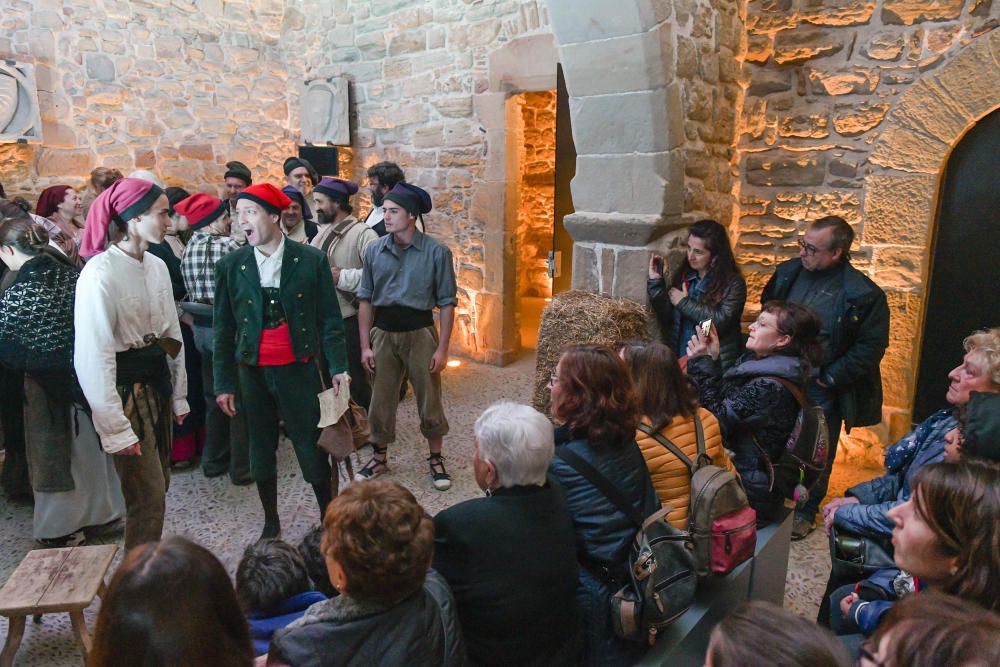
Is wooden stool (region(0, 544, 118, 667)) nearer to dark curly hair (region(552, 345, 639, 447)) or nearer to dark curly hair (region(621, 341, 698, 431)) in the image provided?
dark curly hair (region(552, 345, 639, 447))

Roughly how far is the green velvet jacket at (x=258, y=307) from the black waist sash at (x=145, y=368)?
227mm

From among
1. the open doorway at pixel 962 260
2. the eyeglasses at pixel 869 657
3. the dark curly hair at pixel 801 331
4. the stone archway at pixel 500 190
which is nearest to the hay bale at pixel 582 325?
the dark curly hair at pixel 801 331

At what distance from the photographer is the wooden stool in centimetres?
201

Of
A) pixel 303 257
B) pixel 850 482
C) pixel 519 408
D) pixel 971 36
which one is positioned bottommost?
pixel 850 482

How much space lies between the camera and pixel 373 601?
1312 mm

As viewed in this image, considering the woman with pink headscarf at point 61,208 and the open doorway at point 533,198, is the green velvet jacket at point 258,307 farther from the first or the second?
the open doorway at point 533,198

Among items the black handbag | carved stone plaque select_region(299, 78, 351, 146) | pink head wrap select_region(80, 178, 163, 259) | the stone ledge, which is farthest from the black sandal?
carved stone plaque select_region(299, 78, 351, 146)

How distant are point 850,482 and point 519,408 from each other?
2752 mm

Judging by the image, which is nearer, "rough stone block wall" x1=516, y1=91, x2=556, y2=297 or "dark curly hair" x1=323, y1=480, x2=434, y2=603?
"dark curly hair" x1=323, y1=480, x2=434, y2=603

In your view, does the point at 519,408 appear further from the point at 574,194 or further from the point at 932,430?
the point at 574,194

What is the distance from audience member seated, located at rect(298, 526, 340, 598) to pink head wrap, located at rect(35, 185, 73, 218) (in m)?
3.28

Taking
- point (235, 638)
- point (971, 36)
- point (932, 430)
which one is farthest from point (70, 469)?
point (971, 36)

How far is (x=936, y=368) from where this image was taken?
11.7 feet

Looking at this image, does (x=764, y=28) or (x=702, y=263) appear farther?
(x=764, y=28)
